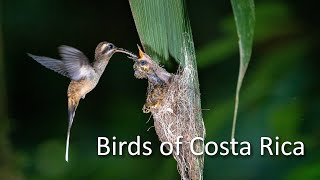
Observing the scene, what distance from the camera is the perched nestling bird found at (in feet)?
3.30

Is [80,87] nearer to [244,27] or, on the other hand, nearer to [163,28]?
[163,28]

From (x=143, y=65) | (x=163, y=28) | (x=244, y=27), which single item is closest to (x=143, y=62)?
(x=143, y=65)

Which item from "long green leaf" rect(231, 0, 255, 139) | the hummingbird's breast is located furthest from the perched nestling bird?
"long green leaf" rect(231, 0, 255, 139)

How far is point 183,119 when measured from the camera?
1.08 metres

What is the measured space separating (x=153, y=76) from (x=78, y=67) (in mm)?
148

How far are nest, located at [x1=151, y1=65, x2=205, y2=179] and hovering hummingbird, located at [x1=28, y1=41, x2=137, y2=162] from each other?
0.15 meters

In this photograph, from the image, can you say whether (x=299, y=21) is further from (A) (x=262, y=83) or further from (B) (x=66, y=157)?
(B) (x=66, y=157)

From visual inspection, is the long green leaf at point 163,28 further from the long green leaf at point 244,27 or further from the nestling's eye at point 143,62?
the long green leaf at point 244,27

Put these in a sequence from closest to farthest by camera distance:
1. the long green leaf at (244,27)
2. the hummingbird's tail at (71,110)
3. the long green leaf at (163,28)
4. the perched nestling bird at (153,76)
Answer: the long green leaf at (244,27) → the long green leaf at (163,28) → the perched nestling bird at (153,76) → the hummingbird's tail at (71,110)

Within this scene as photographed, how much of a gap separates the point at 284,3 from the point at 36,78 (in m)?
0.61

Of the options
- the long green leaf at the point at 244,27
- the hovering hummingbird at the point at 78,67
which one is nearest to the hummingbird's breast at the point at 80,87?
the hovering hummingbird at the point at 78,67

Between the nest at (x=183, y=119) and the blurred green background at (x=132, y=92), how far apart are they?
0.27ft

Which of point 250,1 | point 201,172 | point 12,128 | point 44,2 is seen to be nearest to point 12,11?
point 44,2

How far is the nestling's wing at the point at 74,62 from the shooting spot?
100 cm
